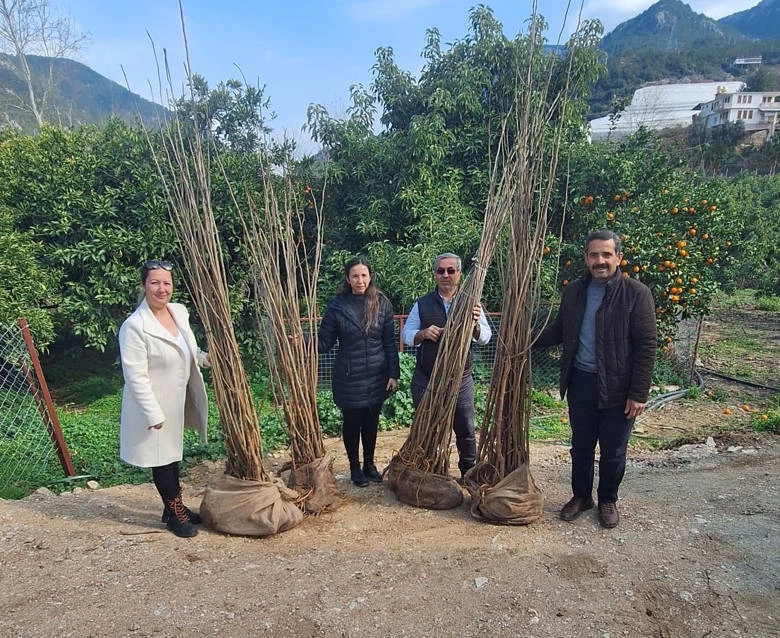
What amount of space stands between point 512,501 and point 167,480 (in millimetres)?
1678

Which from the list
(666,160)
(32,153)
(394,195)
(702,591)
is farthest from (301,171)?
Answer: (702,591)

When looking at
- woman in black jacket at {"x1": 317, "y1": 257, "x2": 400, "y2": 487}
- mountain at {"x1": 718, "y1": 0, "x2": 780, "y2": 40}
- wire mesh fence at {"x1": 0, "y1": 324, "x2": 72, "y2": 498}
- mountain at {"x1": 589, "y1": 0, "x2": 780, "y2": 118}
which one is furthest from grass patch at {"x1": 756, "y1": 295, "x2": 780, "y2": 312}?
mountain at {"x1": 718, "y1": 0, "x2": 780, "y2": 40}

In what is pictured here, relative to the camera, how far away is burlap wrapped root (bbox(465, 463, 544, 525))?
2.56 metres

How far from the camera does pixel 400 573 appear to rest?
2217mm

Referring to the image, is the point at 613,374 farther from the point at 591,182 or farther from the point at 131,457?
the point at 591,182

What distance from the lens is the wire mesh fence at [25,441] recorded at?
332cm

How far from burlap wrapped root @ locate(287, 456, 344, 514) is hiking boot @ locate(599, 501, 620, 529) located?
1369 mm

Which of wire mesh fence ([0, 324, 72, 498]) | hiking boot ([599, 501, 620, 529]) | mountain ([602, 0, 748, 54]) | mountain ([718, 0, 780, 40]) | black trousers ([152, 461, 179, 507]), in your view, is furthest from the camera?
mountain ([718, 0, 780, 40])

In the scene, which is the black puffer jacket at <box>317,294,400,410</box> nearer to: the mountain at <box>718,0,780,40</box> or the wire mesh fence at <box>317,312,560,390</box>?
the wire mesh fence at <box>317,312,560,390</box>

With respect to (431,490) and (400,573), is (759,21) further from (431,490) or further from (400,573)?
(400,573)

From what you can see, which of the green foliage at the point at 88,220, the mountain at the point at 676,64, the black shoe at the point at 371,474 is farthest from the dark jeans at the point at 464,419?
the mountain at the point at 676,64

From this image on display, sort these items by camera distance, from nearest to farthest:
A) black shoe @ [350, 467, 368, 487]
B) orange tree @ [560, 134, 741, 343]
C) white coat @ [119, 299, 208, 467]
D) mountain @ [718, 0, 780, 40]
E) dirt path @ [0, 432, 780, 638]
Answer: dirt path @ [0, 432, 780, 638] → white coat @ [119, 299, 208, 467] → black shoe @ [350, 467, 368, 487] → orange tree @ [560, 134, 741, 343] → mountain @ [718, 0, 780, 40]

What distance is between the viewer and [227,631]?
188cm

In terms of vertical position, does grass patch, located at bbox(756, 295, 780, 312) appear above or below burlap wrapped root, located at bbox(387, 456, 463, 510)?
below
